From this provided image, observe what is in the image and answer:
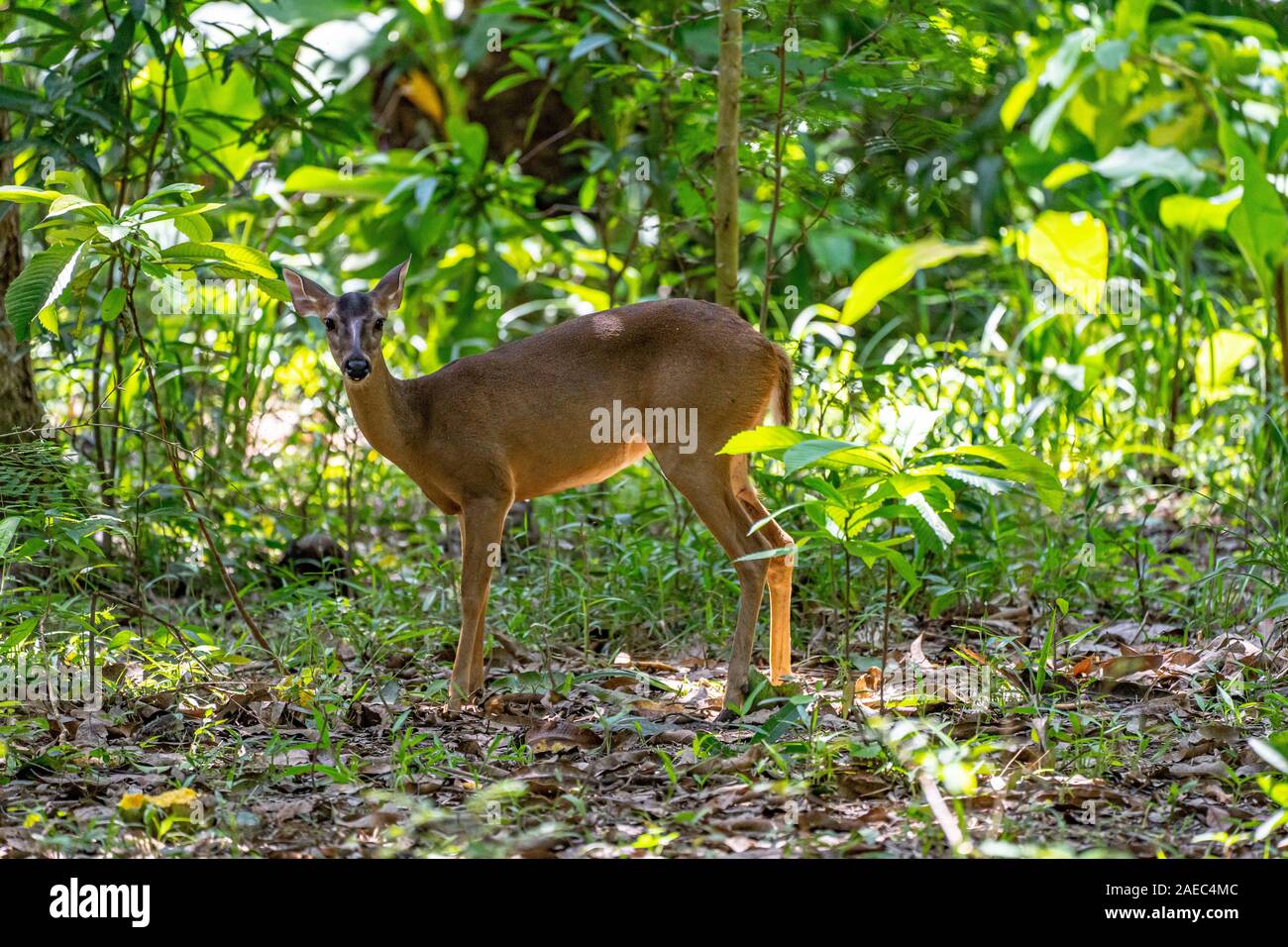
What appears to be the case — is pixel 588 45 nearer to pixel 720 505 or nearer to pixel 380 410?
pixel 380 410

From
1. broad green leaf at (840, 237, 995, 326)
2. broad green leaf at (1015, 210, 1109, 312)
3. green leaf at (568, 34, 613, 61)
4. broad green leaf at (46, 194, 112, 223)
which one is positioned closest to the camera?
broad green leaf at (46, 194, 112, 223)

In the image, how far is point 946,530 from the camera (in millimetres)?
3715

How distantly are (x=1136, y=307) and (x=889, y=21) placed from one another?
298 centimetres

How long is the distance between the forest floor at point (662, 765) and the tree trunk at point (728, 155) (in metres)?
1.75

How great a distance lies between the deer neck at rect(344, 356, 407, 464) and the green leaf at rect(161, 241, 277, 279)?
63cm

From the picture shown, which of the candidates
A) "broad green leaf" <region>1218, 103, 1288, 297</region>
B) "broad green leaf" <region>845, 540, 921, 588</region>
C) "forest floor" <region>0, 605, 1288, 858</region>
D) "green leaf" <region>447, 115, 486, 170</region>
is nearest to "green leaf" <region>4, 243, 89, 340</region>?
"forest floor" <region>0, 605, 1288, 858</region>

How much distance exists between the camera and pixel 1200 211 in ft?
23.2

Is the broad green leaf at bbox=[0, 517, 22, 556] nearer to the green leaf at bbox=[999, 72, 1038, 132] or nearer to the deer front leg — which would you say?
the deer front leg

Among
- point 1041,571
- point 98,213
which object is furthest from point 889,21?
point 98,213

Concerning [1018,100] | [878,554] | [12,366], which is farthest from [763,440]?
[1018,100]

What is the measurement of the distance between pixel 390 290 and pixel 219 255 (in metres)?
0.81

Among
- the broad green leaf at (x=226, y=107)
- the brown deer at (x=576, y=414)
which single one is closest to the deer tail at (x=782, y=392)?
the brown deer at (x=576, y=414)

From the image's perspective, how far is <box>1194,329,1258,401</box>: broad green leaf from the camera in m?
7.29
